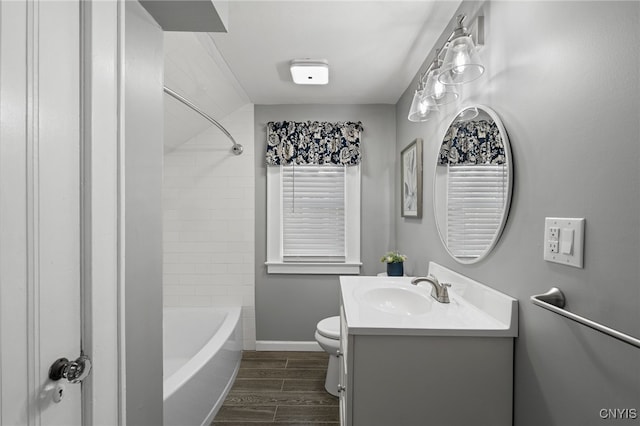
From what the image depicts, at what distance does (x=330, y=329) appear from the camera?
2.25 metres

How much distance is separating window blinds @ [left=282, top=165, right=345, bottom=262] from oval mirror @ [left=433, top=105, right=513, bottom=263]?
1201 mm

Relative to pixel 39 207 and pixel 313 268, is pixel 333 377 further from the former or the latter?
pixel 39 207

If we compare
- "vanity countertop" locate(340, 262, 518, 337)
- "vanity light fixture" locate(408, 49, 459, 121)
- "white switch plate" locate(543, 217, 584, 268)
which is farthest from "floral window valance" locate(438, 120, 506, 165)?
"vanity countertop" locate(340, 262, 518, 337)

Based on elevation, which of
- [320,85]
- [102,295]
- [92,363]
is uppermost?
[320,85]

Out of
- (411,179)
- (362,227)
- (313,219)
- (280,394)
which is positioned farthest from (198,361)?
(411,179)

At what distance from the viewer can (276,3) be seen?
1541 mm

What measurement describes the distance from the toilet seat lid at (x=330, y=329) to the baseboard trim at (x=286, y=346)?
642 mm

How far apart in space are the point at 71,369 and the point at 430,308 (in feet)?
4.45

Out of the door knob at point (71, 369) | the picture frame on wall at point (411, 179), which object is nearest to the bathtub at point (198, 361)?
the door knob at point (71, 369)

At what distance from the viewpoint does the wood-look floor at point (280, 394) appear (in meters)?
1.98

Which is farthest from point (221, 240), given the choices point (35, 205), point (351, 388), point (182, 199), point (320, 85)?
point (35, 205)

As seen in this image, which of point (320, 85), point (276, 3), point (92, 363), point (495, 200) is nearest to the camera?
point (92, 363)

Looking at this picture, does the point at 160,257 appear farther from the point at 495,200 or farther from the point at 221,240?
the point at 221,240

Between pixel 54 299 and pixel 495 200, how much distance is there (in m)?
1.40
